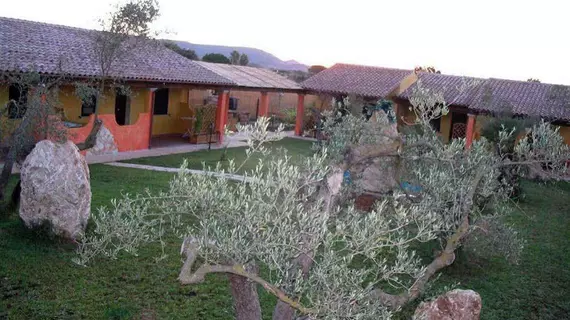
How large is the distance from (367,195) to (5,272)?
804 cm

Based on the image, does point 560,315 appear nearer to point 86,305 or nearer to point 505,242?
point 505,242

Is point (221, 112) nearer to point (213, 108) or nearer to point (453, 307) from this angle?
point (213, 108)

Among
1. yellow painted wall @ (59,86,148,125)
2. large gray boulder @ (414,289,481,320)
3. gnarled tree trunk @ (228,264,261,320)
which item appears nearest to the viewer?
gnarled tree trunk @ (228,264,261,320)

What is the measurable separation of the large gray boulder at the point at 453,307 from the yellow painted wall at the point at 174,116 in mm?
18719

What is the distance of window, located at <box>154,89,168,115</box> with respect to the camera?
23234mm

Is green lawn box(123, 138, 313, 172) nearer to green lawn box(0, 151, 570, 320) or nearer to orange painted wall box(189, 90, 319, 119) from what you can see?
green lawn box(0, 151, 570, 320)

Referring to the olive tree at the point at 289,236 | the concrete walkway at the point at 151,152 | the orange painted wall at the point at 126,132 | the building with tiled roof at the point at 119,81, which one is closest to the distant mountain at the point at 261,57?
the building with tiled roof at the point at 119,81

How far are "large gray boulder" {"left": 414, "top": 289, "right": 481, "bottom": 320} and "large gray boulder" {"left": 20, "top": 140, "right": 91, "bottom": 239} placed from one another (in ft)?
17.8

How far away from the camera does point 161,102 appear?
77.3 feet

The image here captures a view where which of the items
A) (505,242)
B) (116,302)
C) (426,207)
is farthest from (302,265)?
(505,242)

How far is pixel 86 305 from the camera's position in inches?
273

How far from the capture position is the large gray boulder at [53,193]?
8953 mm

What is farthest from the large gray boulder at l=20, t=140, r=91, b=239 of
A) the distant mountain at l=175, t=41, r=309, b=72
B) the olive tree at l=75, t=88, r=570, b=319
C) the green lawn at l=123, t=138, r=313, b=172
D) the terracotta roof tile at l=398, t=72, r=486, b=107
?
the distant mountain at l=175, t=41, r=309, b=72

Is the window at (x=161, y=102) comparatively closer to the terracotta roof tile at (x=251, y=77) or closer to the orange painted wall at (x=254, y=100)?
A: the terracotta roof tile at (x=251, y=77)
